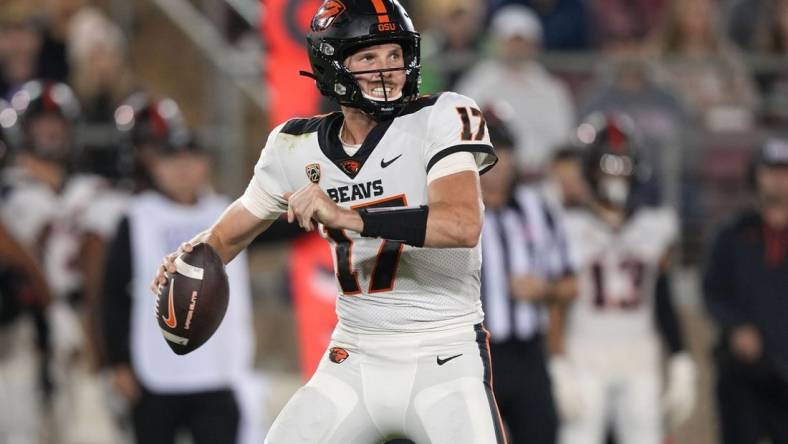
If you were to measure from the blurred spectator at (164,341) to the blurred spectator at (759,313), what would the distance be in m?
2.49

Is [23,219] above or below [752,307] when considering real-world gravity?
above

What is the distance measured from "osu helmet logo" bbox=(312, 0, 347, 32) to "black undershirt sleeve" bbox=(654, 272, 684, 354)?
3633 mm

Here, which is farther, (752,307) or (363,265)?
(752,307)

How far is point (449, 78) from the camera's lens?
9.18m

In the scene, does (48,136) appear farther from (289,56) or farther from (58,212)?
(289,56)

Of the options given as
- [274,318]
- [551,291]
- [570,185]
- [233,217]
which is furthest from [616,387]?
[233,217]

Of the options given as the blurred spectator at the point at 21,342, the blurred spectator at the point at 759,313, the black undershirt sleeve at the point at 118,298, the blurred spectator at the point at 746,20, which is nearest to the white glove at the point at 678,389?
the blurred spectator at the point at 759,313

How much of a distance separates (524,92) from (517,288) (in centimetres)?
251

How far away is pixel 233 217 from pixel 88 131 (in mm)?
4737

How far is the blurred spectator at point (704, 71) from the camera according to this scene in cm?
931

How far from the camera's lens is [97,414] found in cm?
885

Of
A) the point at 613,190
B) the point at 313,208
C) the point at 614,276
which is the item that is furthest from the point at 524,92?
the point at 313,208

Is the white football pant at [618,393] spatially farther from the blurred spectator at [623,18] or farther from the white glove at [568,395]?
the blurred spectator at [623,18]

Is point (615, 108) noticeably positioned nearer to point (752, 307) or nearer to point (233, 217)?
point (752, 307)
